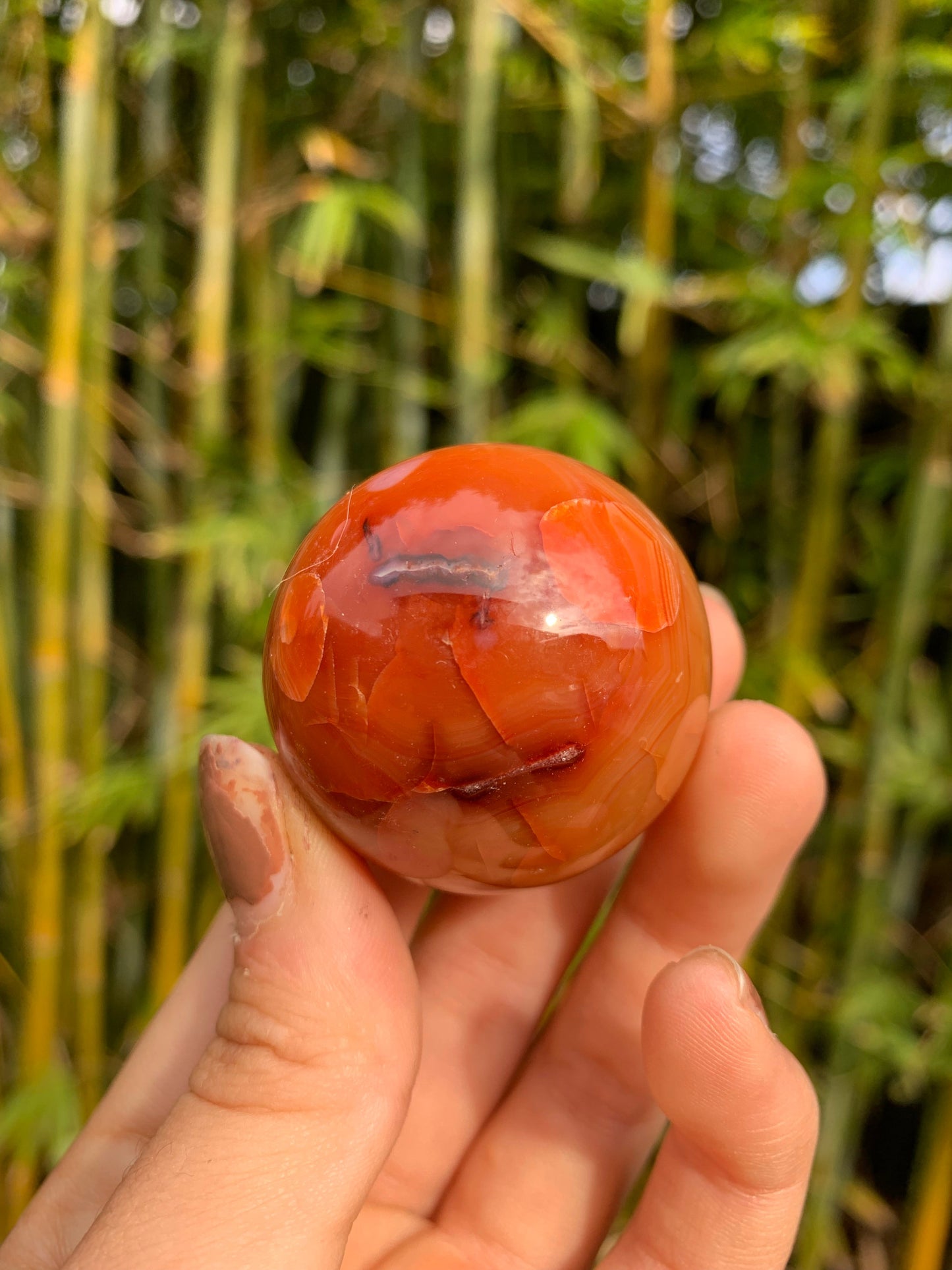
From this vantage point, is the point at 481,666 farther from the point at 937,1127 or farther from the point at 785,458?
the point at 937,1127

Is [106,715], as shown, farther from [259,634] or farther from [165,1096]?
[165,1096]

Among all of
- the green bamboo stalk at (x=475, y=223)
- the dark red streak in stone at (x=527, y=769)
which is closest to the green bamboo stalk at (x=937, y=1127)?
the green bamboo stalk at (x=475, y=223)

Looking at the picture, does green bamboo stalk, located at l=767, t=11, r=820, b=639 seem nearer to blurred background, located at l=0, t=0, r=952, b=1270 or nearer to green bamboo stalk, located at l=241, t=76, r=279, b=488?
blurred background, located at l=0, t=0, r=952, b=1270

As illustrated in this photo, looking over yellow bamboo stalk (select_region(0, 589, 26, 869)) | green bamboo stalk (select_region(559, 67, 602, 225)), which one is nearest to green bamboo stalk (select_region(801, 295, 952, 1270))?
green bamboo stalk (select_region(559, 67, 602, 225))

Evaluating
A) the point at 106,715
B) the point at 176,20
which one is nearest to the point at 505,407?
the point at 176,20

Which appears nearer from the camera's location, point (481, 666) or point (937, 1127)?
point (481, 666)

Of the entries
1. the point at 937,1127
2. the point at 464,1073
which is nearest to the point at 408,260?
the point at 464,1073

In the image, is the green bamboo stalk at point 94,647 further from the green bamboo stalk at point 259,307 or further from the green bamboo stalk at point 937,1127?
the green bamboo stalk at point 937,1127
